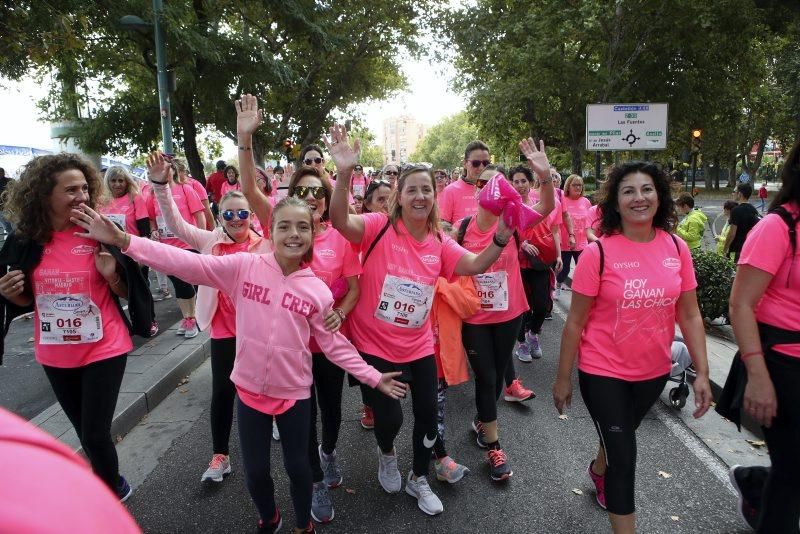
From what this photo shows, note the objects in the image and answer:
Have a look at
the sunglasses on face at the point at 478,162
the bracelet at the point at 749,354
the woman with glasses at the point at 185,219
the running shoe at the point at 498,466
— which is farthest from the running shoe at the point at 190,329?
the bracelet at the point at 749,354

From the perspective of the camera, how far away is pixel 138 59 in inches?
556

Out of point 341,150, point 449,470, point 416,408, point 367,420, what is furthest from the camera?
point 367,420

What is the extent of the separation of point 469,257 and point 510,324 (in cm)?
83

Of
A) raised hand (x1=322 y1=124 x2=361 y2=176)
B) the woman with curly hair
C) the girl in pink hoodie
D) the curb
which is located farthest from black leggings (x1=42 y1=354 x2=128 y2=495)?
raised hand (x1=322 y1=124 x2=361 y2=176)

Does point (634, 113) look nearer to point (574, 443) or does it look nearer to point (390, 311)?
point (574, 443)

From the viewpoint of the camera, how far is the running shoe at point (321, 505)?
2.97 m

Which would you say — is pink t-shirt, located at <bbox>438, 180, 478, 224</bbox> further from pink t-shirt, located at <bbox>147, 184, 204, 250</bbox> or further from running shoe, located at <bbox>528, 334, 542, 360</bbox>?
pink t-shirt, located at <bbox>147, 184, 204, 250</bbox>

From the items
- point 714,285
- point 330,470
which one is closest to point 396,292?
point 330,470

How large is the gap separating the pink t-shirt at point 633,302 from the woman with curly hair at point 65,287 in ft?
8.34

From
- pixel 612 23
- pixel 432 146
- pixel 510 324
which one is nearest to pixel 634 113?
pixel 612 23

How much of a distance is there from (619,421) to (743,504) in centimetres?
94

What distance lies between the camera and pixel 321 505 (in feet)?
9.84

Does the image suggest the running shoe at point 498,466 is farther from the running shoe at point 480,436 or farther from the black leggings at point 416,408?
the black leggings at point 416,408

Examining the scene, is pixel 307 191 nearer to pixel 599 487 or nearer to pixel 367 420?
pixel 367 420
